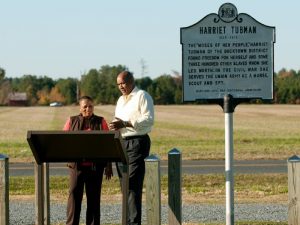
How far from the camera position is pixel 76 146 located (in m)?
9.49

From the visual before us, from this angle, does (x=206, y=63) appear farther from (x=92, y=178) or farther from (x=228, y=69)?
(x=92, y=178)

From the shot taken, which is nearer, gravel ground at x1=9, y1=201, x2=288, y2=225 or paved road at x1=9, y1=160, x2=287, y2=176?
gravel ground at x1=9, y1=201, x2=288, y2=225

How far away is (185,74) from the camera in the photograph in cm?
1030

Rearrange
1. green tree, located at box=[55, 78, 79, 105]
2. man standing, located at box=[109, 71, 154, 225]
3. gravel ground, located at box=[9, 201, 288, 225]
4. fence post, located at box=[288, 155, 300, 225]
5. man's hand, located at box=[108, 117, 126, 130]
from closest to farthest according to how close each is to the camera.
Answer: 1. fence post, located at box=[288, 155, 300, 225]
2. man's hand, located at box=[108, 117, 126, 130]
3. man standing, located at box=[109, 71, 154, 225]
4. gravel ground, located at box=[9, 201, 288, 225]
5. green tree, located at box=[55, 78, 79, 105]

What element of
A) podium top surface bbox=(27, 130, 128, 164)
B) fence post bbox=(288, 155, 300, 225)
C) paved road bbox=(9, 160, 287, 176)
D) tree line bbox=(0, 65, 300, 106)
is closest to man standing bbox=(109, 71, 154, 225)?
podium top surface bbox=(27, 130, 128, 164)

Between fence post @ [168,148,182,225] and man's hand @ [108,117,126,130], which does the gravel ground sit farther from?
man's hand @ [108,117,126,130]

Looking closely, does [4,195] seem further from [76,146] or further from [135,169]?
[135,169]

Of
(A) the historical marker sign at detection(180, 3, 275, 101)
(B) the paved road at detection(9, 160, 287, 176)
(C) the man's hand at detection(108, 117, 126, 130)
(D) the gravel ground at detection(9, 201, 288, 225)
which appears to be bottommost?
(B) the paved road at detection(9, 160, 287, 176)

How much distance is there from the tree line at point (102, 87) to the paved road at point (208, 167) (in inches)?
2955

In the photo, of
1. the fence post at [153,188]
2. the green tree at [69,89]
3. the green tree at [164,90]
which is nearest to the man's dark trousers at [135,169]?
the fence post at [153,188]

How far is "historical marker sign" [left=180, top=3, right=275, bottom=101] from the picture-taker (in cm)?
1026

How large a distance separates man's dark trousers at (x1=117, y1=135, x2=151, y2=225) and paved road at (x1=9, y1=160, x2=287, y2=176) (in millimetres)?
10809

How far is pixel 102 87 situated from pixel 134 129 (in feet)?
460

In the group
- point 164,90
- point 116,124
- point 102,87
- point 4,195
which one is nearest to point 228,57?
point 116,124
